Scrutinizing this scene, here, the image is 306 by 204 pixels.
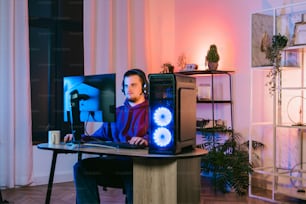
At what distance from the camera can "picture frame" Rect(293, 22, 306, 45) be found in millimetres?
3828

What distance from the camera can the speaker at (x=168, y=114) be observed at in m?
2.58

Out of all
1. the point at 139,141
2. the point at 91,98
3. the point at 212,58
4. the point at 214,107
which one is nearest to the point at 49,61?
the point at 212,58

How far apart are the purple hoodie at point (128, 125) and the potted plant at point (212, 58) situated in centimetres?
192

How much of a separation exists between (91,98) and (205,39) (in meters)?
2.70

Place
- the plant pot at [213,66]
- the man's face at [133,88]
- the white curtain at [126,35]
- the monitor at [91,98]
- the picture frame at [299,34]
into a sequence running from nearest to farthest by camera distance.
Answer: the monitor at [91,98]
the man's face at [133,88]
the picture frame at [299,34]
the plant pot at [213,66]
the white curtain at [126,35]

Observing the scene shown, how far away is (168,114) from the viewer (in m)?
2.59

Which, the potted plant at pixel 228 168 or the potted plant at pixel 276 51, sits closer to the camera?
the potted plant at pixel 276 51

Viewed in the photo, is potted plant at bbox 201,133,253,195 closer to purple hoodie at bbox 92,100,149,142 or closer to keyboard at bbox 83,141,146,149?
purple hoodie at bbox 92,100,149,142

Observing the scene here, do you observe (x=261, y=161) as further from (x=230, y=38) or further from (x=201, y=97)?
(x=230, y=38)

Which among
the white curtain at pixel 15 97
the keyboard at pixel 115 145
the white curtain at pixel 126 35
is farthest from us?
the white curtain at pixel 126 35

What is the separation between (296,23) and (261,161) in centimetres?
150

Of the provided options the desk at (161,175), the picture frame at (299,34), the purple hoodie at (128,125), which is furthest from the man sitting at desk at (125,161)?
the picture frame at (299,34)

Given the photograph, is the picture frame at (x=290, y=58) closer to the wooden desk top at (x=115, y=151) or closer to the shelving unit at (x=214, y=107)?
the shelving unit at (x=214, y=107)

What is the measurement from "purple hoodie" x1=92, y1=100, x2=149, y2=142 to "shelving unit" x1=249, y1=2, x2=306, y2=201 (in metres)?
1.45
